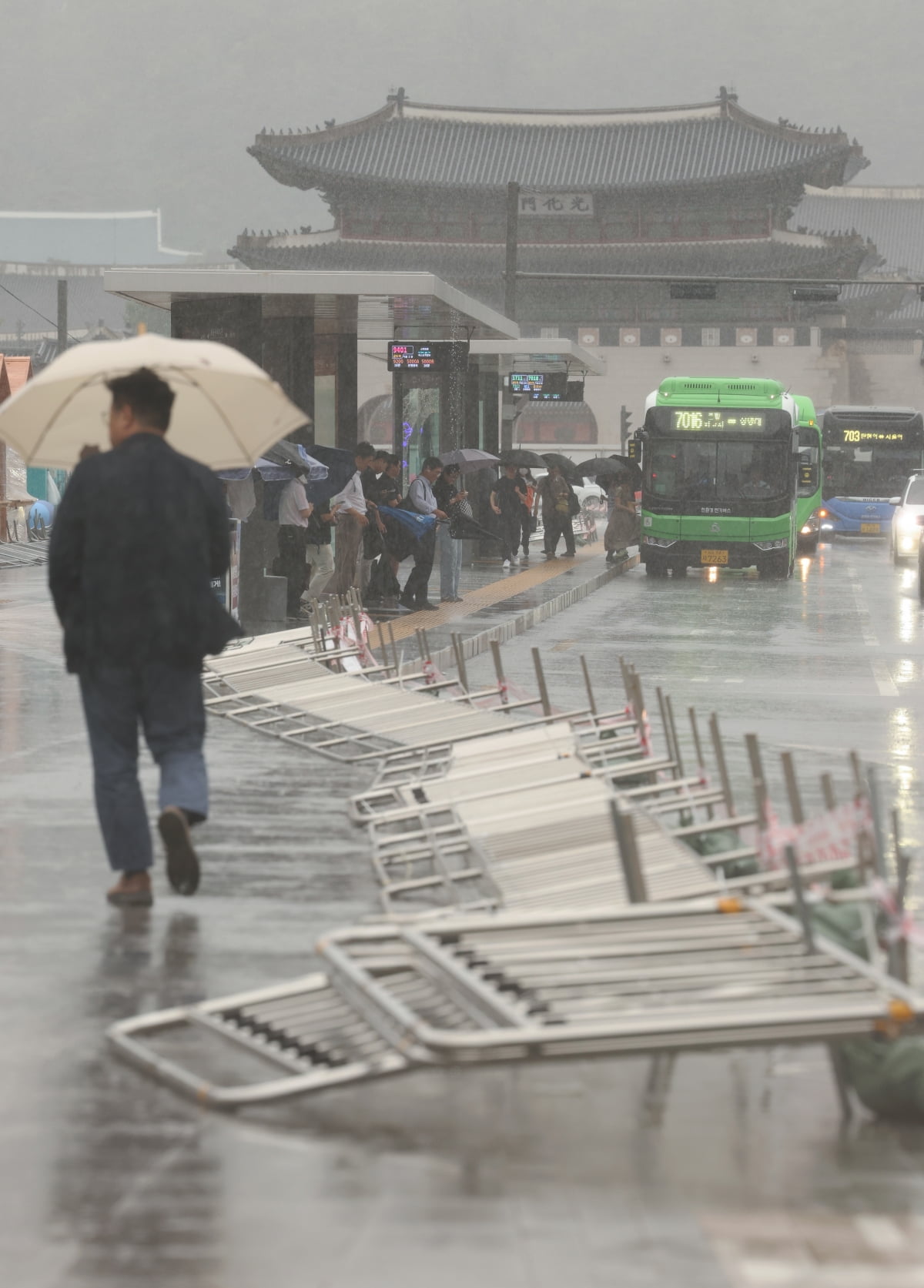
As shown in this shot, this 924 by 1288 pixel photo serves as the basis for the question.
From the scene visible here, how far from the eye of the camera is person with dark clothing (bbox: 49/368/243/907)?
20.9 feet

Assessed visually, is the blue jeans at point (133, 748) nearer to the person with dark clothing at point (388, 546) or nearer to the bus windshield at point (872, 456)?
the person with dark clothing at point (388, 546)

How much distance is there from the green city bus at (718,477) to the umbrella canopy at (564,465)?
1.46 metres

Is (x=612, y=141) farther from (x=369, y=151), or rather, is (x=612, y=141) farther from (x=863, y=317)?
(x=863, y=317)

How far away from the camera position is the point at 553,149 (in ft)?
230

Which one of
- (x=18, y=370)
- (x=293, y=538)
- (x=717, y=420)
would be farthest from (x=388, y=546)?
(x=18, y=370)

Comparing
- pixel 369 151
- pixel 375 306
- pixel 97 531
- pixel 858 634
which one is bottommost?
pixel 858 634

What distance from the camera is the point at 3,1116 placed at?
172 inches

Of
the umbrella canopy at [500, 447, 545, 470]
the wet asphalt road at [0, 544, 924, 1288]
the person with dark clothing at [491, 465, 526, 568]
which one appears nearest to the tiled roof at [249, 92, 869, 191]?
the umbrella canopy at [500, 447, 545, 470]

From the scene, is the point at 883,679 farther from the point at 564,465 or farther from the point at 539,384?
the point at 539,384

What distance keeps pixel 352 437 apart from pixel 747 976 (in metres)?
18.3

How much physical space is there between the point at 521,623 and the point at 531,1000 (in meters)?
16.3

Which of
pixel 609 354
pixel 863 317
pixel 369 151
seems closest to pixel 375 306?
pixel 369 151

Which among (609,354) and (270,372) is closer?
(270,372)

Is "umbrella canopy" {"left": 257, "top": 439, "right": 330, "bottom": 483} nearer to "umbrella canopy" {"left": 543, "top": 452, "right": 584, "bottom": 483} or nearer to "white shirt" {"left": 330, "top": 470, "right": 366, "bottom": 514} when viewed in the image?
"white shirt" {"left": 330, "top": 470, "right": 366, "bottom": 514}
